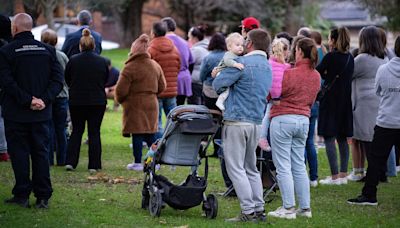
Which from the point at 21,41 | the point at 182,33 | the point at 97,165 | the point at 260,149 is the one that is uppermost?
the point at 21,41

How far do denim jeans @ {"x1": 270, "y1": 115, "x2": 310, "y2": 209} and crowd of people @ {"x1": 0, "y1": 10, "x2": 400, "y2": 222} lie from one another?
0.04 ft

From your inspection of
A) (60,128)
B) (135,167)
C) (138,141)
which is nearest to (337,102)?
(138,141)

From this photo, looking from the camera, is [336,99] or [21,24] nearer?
[21,24]

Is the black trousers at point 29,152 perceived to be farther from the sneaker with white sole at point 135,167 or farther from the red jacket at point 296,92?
the sneaker with white sole at point 135,167

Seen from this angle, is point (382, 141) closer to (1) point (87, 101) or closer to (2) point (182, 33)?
(1) point (87, 101)

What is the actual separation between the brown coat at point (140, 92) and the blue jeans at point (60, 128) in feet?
3.17

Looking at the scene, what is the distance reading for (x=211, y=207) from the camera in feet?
31.4

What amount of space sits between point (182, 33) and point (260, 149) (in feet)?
140

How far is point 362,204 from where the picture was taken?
10.9 metres

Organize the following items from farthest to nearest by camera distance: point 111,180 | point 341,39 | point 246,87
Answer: point 111,180 < point 341,39 < point 246,87

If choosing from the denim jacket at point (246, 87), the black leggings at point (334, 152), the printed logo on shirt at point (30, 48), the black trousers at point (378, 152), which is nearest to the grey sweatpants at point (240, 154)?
the denim jacket at point (246, 87)

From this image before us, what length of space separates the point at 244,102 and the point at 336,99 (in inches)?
136

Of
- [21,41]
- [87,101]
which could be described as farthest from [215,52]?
[21,41]

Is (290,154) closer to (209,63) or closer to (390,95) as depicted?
(390,95)
